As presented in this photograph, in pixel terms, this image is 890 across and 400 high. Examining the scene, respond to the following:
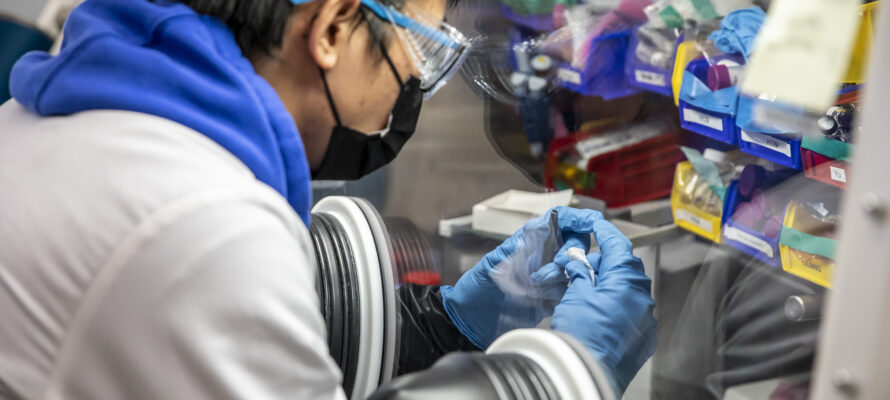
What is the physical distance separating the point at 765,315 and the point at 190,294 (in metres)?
0.79

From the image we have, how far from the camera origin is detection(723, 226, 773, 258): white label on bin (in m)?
1.12

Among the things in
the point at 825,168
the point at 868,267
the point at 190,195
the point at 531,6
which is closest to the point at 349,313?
the point at 531,6

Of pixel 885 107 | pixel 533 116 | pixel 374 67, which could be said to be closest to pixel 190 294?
pixel 374 67

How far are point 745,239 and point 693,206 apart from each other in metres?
0.14

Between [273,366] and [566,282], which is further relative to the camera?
[566,282]

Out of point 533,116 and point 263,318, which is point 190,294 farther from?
point 533,116

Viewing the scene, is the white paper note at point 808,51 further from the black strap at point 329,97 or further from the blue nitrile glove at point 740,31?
the black strap at point 329,97

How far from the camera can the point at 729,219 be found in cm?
121

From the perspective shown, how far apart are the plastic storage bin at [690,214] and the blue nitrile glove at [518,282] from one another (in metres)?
0.13

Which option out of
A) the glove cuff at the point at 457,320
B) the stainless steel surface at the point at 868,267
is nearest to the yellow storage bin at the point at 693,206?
the glove cuff at the point at 457,320

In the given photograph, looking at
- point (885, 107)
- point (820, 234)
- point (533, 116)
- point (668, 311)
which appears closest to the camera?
point (885, 107)

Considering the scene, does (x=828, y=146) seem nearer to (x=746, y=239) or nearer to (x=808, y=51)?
(x=746, y=239)

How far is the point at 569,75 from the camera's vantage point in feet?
4.93

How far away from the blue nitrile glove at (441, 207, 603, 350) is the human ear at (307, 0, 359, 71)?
1.64 feet
